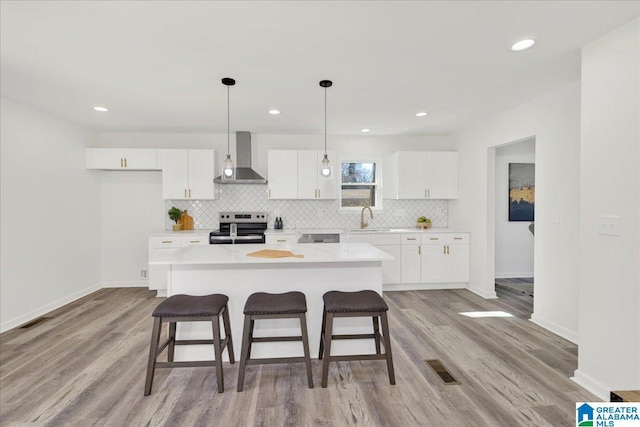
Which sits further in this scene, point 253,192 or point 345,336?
point 253,192

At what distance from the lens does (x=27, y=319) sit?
3508 mm

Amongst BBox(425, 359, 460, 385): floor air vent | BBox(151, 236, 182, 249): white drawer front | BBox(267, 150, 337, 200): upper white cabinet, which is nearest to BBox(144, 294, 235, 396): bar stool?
BBox(425, 359, 460, 385): floor air vent

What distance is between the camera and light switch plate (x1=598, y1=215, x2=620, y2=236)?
204 centimetres

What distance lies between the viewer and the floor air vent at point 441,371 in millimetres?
2305

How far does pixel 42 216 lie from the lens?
375 cm

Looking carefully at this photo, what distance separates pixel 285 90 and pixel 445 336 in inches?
118

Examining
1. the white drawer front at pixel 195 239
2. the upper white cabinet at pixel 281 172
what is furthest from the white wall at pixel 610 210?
the white drawer front at pixel 195 239

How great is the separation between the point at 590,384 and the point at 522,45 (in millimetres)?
2517

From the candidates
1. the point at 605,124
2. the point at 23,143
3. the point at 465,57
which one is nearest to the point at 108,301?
the point at 23,143

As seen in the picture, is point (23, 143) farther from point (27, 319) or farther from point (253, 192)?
point (253, 192)

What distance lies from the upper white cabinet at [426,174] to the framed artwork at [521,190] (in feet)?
3.85

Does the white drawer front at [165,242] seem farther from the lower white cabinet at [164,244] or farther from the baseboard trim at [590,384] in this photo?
the baseboard trim at [590,384]

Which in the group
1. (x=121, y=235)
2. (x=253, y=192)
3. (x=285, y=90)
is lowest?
(x=121, y=235)

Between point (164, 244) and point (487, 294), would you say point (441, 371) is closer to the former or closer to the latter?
point (487, 294)
